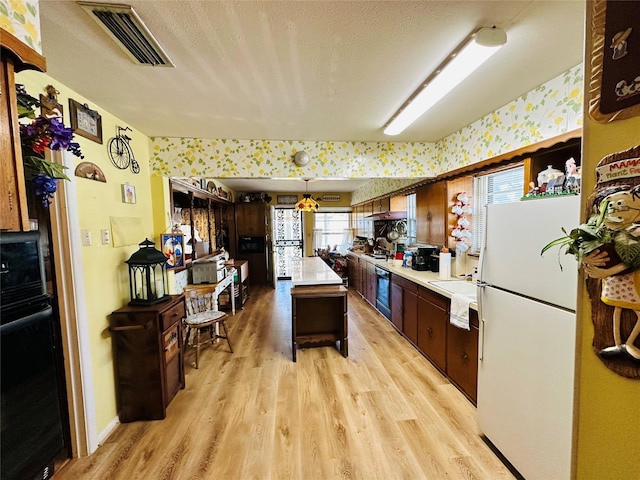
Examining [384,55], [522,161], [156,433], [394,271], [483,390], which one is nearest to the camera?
[384,55]

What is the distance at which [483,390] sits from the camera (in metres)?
1.87

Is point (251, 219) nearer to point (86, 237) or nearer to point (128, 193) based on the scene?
point (128, 193)

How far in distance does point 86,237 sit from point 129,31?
1350 millimetres

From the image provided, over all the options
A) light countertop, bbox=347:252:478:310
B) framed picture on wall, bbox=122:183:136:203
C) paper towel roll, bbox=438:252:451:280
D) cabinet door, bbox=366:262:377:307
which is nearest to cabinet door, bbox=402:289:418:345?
light countertop, bbox=347:252:478:310

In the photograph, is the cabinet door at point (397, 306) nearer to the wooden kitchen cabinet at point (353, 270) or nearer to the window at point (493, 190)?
the window at point (493, 190)

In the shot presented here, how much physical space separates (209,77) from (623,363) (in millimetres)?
2362

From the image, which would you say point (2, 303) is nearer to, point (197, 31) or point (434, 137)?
point (197, 31)

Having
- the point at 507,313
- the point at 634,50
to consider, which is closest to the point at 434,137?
the point at 507,313

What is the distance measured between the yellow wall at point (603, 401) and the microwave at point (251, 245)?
20.3 ft

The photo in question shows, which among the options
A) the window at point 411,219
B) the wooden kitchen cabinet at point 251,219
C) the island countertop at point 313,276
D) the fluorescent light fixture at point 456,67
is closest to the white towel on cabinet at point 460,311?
the island countertop at point 313,276

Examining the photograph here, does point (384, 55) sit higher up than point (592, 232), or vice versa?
point (384, 55)

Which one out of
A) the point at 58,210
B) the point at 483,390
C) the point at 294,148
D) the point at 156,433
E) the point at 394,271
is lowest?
the point at 156,433

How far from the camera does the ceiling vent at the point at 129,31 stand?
1152 millimetres

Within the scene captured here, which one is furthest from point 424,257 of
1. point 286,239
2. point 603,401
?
point 286,239
